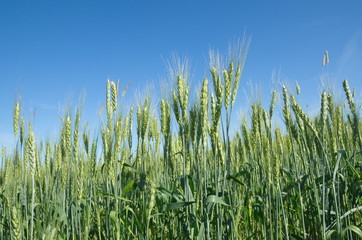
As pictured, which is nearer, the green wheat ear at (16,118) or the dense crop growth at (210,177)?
the dense crop growth at (210,177)

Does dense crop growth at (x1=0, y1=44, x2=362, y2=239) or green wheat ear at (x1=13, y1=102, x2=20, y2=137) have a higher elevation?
green wheat ear at (x1=13, y1=102, x2=20, y2=137)

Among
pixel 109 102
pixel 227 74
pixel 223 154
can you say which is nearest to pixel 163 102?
pixel 109 102

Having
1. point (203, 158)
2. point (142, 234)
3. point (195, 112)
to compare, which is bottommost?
point (142, 234)

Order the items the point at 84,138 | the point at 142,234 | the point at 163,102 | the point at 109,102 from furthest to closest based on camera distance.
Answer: the point at 84,138, the point at 163,102, the point at 109,102, the point at 142,234

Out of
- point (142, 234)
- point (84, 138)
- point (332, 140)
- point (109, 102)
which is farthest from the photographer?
point (84, 138)

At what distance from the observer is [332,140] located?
2.75m

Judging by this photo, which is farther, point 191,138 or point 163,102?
point 163,102

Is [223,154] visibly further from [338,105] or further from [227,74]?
[338,105]

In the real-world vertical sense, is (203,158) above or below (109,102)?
below

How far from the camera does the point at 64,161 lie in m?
2.66

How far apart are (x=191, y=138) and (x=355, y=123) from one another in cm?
143

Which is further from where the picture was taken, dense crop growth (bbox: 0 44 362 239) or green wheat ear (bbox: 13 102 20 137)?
green wheat ear (bbox: 13 102 20 137)

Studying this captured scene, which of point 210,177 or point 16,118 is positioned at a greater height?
point 16,118

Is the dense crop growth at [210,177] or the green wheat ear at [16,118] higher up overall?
the green wheat ear at [16,118]
